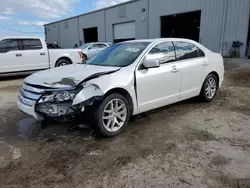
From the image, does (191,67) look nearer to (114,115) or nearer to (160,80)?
(160,80)

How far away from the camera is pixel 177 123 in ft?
13.8

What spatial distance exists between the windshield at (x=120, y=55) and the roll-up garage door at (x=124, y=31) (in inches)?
682

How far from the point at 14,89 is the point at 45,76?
4.69 meters

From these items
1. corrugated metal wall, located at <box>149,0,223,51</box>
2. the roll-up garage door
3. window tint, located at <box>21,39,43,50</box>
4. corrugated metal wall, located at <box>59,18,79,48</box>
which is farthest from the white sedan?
corrugated metal wall, located at <box>59,18,79,48</box>

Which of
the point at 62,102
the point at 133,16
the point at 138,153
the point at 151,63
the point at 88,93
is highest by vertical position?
the point at 133,16

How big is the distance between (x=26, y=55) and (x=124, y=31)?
47.6 feet

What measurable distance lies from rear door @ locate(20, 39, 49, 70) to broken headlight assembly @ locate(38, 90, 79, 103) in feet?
22.9

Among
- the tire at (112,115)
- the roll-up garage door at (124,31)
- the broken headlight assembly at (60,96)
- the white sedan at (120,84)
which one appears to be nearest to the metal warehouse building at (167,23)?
the roll-up garage door at (124,31)

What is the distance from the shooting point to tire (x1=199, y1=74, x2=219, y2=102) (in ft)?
17.0

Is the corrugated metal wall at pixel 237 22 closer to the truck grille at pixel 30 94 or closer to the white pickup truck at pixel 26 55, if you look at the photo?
the white pickup truck at pixel 26 55

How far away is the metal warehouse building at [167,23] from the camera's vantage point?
554 inches

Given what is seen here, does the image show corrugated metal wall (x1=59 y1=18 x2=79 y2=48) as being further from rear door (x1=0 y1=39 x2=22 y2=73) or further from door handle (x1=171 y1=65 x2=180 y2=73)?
door handle (x1=171 y1=65 x2=180 y2=73)

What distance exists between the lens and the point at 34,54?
9.50 meters

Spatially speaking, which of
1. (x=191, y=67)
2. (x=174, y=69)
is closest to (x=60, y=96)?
(x=174, y=69)
